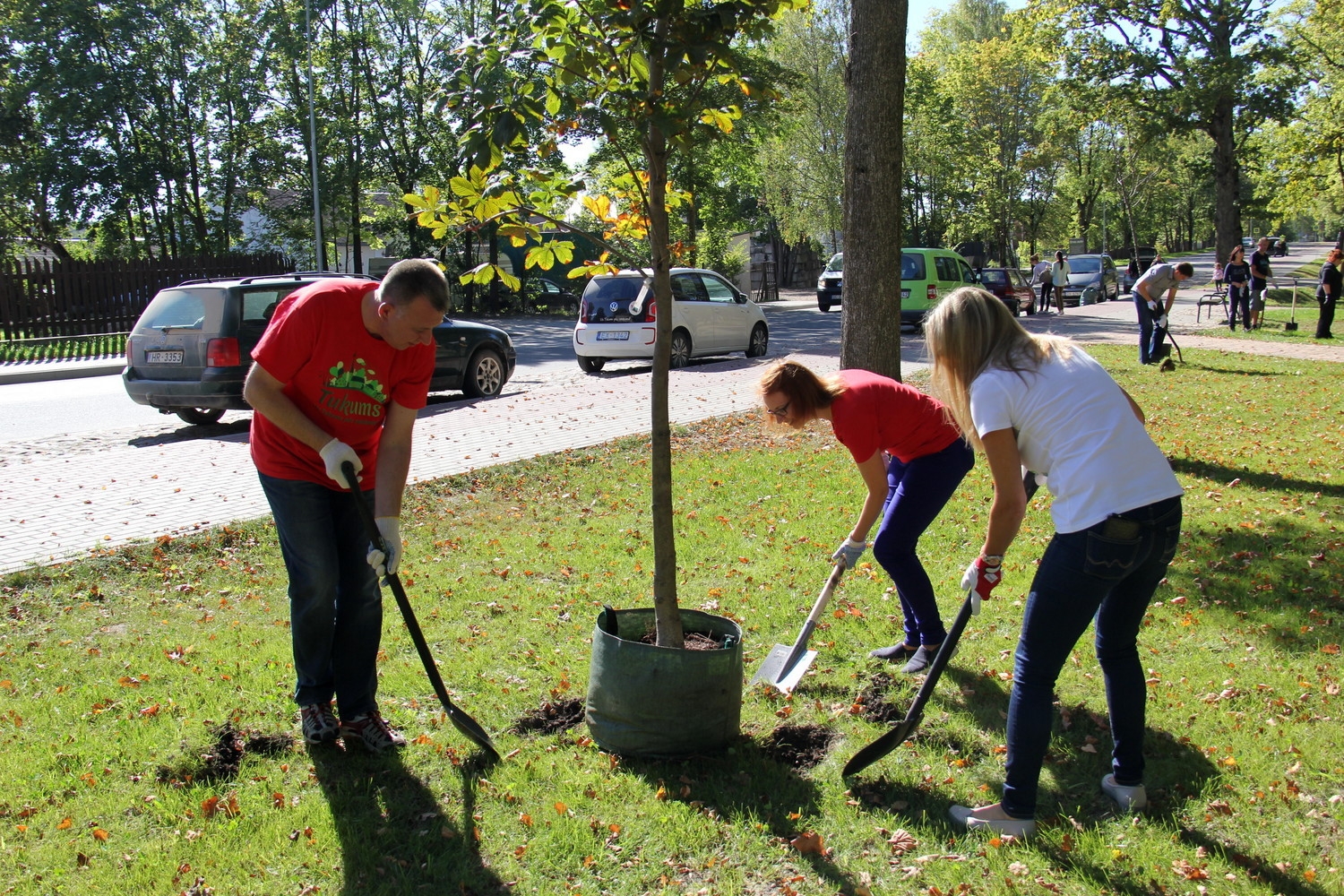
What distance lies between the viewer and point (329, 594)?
3.61 metres

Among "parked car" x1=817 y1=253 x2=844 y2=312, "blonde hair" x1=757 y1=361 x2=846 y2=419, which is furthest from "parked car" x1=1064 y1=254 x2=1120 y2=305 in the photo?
"blonde hair" x1=757 y1=361 x2=846 y2=419

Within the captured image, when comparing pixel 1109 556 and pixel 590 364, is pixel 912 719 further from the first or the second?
pixel 590 364

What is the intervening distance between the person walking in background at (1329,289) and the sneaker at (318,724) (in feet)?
65.1

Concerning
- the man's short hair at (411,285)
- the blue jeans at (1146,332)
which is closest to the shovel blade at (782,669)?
the man's short hair at (411,285)

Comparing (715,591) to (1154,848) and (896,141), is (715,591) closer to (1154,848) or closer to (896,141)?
(1154,848)

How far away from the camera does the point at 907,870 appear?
3.02m

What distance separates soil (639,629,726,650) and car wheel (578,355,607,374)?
12.7 m

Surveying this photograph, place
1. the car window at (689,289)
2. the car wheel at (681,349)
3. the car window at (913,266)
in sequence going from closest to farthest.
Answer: the car wheel at (681,349) < the car window at (689,289) < the car window at (913,266)

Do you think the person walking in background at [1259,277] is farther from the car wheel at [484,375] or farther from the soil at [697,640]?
the soil at [697,640]

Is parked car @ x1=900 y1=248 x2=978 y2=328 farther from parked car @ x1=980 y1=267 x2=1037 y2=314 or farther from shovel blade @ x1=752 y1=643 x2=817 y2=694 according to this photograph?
shovel blade @ x1=752 y1=643 x2=817 y2=694

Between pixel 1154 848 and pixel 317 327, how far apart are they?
3184 mm

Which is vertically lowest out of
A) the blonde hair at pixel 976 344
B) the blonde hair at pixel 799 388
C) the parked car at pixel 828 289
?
the blonde hair at pixel 799 388

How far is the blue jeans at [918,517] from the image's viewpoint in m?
4.23

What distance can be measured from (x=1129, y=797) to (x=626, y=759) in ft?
5.63
